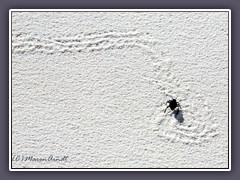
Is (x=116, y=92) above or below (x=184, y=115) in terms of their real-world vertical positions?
above

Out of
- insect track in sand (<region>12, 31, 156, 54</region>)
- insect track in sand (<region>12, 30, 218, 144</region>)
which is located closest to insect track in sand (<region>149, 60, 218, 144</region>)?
insect track in sand (<region>12, 30, 218, 144</region>)

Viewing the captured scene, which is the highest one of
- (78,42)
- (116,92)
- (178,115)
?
(78,42)

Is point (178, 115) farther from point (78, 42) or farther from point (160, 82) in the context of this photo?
point (78, 42)

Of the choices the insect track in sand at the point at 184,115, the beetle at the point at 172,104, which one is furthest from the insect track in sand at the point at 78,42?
the beetle at the point at 172,104

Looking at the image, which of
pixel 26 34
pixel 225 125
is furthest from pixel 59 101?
pixel 225 125

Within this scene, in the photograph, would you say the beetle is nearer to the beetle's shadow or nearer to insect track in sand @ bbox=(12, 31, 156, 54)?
the beetle's shadow

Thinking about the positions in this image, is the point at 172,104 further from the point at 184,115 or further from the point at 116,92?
the point at 116,92

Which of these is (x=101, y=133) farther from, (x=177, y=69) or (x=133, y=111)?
(x=177, y=69)

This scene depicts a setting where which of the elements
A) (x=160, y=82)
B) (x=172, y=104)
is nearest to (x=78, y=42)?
(x=160, y=82)

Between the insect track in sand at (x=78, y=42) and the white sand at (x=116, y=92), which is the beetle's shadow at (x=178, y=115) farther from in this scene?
the insect track in sand at (x=78, y=42)
